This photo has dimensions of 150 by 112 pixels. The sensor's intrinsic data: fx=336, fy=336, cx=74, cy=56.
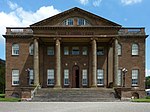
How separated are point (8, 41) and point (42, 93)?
14.4m

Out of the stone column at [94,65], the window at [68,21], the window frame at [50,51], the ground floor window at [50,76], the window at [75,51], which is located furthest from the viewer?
the window at [75,51]

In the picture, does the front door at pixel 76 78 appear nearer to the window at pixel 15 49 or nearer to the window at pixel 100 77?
the window at pixel 100 77

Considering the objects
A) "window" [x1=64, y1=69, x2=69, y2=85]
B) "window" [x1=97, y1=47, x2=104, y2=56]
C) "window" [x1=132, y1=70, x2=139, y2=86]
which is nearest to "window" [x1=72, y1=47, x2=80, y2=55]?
"window" [x1=64, y1=69, x2=69, y2=85]

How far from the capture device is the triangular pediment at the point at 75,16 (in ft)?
160

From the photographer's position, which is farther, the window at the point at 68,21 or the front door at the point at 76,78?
the front door at the point at 76,78

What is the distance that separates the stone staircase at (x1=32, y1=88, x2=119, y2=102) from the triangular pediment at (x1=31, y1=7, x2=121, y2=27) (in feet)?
33.4

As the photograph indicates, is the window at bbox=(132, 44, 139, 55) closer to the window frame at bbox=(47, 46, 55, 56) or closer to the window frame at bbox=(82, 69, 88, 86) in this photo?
the window frame at bbox=(82, 69, 88, 86)

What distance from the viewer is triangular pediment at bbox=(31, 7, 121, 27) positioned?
48878 mm

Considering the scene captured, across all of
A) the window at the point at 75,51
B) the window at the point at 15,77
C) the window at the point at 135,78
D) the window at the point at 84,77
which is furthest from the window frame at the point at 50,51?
the window at the point at 135,78

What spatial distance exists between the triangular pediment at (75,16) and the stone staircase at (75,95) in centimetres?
1018

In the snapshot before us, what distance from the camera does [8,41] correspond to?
5412 cm

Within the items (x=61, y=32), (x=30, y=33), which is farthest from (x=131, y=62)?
(x=30, y=33)

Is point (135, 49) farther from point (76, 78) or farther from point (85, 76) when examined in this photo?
point (76, 78)

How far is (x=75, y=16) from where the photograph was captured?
1996 inches
